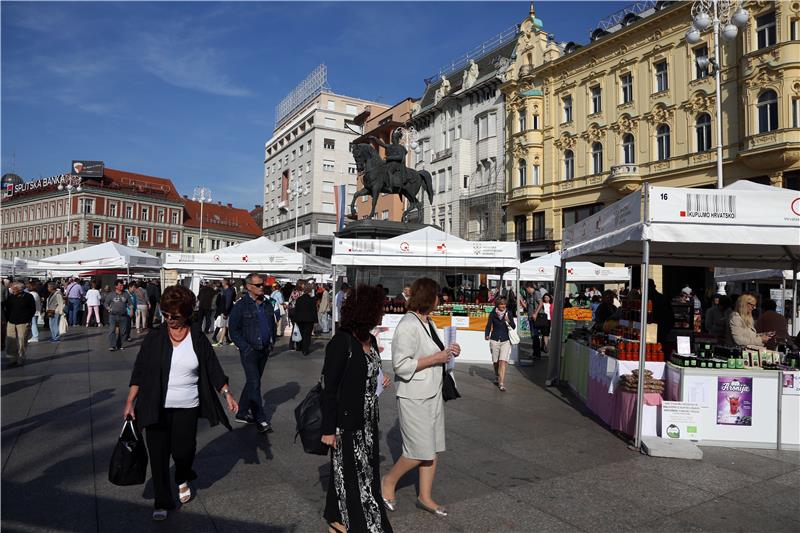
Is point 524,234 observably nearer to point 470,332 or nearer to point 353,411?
point 470,332

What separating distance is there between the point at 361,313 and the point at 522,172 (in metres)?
39.9

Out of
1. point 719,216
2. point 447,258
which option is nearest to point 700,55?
point 447,258

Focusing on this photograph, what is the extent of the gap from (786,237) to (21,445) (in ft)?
27.8

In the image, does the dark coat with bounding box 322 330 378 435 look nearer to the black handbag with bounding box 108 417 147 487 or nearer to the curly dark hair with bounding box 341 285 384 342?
the curly dark hair with bounding box 341 285 384 342

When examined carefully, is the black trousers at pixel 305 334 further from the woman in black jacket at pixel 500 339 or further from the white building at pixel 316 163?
the white building at pixel 316 163

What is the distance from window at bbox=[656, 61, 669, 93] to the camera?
106ft

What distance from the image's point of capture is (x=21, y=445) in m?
5.70

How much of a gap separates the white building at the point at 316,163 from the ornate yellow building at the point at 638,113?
104 ft

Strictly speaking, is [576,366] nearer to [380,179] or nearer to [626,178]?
[380,179]

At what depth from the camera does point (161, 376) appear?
154 inches

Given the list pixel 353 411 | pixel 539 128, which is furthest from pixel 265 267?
pixel 539 128

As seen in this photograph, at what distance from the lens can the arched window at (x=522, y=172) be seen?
41.0 meters

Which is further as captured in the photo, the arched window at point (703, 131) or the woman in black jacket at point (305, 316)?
the arched window at point (703, 131)

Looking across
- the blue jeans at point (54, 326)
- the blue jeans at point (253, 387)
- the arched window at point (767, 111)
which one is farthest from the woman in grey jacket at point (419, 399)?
the arched window at point (767, 111)
